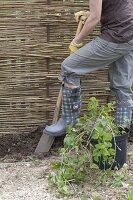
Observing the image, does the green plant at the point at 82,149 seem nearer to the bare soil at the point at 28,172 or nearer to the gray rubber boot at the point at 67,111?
the bare soil at the point at 28,172

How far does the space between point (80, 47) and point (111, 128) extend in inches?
34.4

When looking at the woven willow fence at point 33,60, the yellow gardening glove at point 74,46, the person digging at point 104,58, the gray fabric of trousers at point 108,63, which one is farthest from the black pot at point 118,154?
the woven willow fence at point 33,60

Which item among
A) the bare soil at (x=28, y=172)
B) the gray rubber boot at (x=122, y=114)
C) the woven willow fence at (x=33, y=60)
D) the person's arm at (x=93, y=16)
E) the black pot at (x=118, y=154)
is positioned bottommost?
the bare soil at (x=28, y=172)

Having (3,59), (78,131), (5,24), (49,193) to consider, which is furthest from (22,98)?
(49,193)

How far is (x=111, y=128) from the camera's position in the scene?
362 cm

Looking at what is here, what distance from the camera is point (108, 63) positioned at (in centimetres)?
402

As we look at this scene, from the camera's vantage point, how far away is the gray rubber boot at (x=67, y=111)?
13.4 ft

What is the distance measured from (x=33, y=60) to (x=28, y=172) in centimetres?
116

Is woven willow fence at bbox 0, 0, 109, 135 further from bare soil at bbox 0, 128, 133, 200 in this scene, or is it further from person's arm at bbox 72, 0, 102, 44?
person's arm at bbox 72, 0, 102, 44

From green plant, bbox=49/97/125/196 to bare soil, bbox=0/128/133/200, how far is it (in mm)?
93

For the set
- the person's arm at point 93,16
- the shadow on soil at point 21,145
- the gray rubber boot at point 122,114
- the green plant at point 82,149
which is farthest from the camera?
the shadow on soil at point 21,145

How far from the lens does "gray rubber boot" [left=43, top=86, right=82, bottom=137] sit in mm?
4078

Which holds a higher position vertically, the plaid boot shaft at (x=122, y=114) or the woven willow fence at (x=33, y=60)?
the woven willow fence at (x=33, y=60)

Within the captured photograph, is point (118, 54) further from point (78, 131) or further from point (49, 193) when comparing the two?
point (49, 193)
